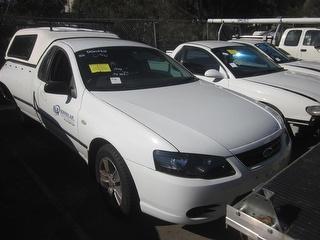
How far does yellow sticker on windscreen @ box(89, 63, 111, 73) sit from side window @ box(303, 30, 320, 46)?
9.18 metres

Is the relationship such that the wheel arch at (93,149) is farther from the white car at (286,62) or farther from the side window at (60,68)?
the white car at (286,62)

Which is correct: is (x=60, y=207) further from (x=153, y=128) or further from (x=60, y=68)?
(x=60, y=68)

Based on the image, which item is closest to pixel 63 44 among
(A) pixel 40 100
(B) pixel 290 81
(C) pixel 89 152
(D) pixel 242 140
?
(A) pixel 40 100

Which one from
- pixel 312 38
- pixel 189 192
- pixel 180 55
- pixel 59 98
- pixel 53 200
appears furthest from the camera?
pixel 312 38

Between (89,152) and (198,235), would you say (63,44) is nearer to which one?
(89,152)

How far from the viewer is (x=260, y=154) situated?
3.30 m

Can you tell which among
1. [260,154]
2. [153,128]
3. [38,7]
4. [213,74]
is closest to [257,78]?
[213,74]

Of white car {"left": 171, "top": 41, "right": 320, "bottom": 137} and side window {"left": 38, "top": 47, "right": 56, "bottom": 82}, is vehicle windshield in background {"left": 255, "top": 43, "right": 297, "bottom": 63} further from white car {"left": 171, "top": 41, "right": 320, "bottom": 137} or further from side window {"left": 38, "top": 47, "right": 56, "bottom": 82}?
side window {"left": 38, "top": 47, "right": 56, "bottom": 82}

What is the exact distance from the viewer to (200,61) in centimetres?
673

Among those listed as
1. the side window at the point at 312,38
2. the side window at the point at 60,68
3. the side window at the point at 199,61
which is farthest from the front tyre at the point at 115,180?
the side window at the point at 312,38

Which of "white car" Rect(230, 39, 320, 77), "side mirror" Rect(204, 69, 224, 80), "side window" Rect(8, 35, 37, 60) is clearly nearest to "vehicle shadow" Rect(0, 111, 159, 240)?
"side window" Rect(8, 35, 37, 60)

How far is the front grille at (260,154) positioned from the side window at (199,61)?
3072 mm

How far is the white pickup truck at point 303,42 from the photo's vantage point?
38.1 ft

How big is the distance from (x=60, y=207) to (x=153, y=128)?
1.41 m
